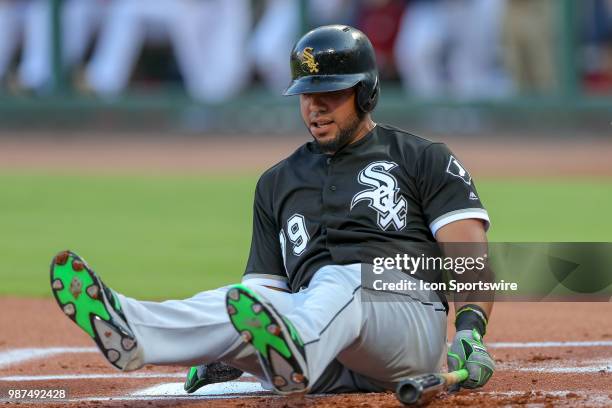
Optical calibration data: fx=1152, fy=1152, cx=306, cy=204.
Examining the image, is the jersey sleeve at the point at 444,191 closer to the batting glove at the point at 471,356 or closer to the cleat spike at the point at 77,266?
the batting glove at the point at 471,356

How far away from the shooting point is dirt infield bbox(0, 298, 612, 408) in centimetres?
382

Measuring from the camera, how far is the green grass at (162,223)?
770 cm

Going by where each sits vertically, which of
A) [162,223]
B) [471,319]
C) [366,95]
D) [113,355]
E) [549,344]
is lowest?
[162,223]

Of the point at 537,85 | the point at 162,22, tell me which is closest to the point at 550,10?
the point at 537,85

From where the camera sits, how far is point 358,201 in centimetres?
397

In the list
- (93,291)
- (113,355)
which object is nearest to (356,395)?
(113,355)

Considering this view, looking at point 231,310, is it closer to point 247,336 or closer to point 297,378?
point 247,336

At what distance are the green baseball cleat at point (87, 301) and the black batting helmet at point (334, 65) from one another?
Result: 106cm

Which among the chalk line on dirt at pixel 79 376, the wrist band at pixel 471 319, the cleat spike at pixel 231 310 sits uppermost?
the cleat spike at pixel 231 310

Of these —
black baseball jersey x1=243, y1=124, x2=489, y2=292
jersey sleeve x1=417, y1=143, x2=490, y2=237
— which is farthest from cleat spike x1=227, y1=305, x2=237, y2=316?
jersey sleeve x1=417, y1=143, x2=490, y2=237

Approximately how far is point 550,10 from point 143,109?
263 inches

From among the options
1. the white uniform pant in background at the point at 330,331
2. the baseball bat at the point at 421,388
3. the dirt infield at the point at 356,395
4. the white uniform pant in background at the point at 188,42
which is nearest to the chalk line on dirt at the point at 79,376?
the dirt infield at the point at 356,395

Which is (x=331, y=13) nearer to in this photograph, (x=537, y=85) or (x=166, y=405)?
(x=537, y=85)

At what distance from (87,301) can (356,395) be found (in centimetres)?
102
